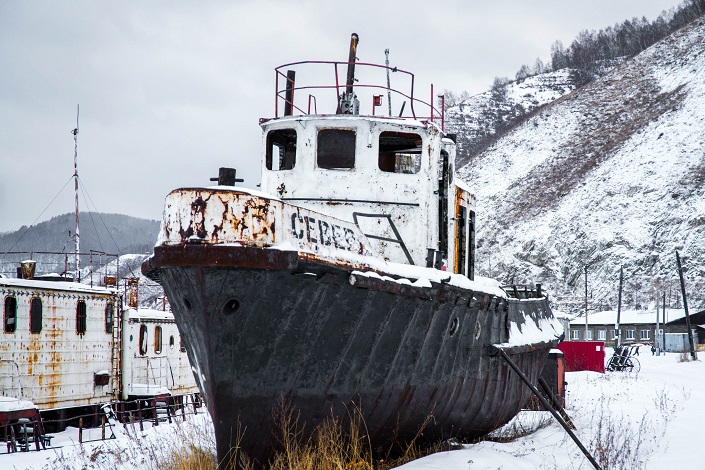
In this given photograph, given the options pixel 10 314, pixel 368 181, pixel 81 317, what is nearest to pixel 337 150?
pixel 368 181

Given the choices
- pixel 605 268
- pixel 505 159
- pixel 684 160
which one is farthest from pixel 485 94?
pixel 605 268

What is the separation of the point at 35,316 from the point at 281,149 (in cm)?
899

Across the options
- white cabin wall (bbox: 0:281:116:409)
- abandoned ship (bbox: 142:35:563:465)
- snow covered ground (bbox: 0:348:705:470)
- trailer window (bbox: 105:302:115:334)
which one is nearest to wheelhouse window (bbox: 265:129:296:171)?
abandoned ship (bbox: 142:35:563:465)

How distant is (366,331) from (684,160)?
62.6 meters

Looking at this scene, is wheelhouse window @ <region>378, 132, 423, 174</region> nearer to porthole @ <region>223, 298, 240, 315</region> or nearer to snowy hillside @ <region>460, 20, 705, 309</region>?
porthole @ <region>223, 298, 240, 315</region>

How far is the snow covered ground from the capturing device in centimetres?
820

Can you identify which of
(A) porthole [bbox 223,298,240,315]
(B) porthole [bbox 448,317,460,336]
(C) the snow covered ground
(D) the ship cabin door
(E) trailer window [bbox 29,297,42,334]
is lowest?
(C) the snow covered ground

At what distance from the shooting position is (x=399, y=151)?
9.31m

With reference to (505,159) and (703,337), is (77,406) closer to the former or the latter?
(703,337)

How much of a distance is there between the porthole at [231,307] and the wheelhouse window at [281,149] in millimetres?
3213

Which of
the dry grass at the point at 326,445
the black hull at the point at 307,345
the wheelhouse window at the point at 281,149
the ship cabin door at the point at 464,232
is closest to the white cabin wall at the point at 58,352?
the wheelhouse window at the point at 281,149

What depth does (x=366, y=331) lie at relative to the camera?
6535mm

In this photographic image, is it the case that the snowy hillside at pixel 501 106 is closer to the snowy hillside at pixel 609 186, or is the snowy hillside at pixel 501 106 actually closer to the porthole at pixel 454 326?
the snowy hillside at pixel 609 186

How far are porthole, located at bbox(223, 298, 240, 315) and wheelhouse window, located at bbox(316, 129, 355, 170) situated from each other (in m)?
2.88
